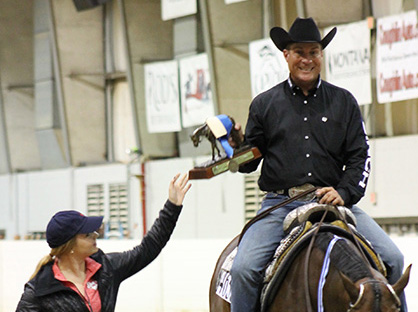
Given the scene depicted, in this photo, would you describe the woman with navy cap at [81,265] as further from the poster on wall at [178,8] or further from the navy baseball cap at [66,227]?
the poster on wall at [178,8]

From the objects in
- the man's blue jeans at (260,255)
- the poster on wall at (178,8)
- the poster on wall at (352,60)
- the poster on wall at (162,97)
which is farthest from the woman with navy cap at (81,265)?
the poster on wall at (162,97)

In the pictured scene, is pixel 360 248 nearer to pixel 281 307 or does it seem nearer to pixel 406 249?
pixel 281 307

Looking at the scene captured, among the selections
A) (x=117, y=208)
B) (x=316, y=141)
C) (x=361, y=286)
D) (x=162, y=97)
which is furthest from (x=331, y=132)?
(x=117, y=208)

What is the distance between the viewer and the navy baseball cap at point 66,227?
16.4ft

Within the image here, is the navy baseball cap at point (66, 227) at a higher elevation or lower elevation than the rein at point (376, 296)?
higher

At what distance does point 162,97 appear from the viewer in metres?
17.7

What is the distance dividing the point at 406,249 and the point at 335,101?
3962 mm

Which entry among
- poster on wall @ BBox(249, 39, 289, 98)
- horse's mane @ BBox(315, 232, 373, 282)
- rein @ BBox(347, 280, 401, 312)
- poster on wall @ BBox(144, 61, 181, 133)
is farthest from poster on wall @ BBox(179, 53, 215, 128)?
rein @ BBox(347, 280, 401, 312)

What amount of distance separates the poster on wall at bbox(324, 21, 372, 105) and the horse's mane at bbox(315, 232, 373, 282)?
893 centimetres

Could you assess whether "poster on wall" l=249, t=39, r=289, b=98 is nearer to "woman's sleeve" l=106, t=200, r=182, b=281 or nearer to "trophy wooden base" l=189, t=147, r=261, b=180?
"trophy wooden base" l=189, t=147, r=261, b=180

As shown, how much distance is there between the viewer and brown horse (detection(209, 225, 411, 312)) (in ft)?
13.1

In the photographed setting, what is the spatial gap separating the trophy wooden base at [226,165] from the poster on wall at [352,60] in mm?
8316

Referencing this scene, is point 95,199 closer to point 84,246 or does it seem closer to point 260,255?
point 84,246

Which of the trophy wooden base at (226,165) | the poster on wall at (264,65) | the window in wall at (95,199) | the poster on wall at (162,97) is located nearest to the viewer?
the trophy wooden base at (226,165)
